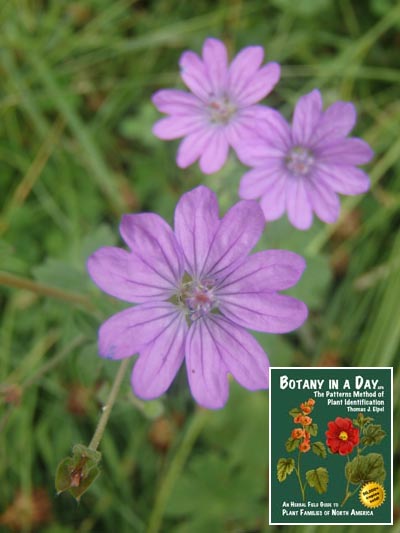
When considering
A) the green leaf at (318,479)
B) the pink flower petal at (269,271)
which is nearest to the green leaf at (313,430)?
the green leaf at (318,479)

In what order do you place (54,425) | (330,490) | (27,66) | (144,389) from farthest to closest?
(27,66) < (54,425) < (330,490) < (144,389)

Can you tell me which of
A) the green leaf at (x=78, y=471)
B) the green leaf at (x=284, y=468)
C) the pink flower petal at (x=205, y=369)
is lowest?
the green leaf at (x=78, y=471)

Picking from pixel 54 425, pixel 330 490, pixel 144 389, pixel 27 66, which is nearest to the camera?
pixel 144 389

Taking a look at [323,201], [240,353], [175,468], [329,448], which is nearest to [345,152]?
[323,201]

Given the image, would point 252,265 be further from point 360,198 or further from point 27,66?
point 27,66

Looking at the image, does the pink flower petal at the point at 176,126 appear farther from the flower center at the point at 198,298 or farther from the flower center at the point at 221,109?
the flower center at the point at 198,298

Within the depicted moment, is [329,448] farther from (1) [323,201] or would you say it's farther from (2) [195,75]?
(2) [195,75]

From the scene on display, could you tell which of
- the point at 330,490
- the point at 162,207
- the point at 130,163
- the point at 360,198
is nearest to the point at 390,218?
the point at 360,198
